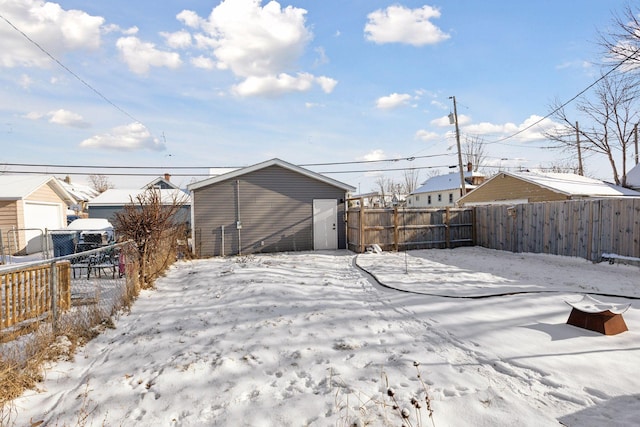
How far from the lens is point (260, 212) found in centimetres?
1257

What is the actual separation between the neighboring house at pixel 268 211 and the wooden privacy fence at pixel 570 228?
582 cm

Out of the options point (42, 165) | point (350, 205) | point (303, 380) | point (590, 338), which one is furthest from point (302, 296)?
point (42, 165)

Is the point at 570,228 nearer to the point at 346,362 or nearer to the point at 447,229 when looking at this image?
the point at 447,229

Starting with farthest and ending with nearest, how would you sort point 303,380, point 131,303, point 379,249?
1. point 379,249
2. point 131,303
3. point 303,380

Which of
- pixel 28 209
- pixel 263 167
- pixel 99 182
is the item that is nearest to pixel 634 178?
pixel 263 167

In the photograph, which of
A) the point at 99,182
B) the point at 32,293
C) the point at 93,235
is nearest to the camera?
the point at 32,293

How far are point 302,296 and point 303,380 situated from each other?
9.38 feet

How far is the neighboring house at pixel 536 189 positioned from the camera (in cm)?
1406

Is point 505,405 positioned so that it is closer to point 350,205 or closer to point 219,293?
point 219,293

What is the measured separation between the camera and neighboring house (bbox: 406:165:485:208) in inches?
1281

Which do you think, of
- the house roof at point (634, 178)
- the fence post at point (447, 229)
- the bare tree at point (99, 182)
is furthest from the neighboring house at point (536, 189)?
the bare tree at point (99, 182)

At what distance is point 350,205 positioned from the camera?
46.5ft

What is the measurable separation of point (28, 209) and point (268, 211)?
1180 cm

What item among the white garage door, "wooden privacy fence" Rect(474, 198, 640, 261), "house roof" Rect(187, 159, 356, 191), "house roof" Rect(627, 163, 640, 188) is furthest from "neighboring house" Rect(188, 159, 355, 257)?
"house roof" Rect(627, 163, 640, 188)
